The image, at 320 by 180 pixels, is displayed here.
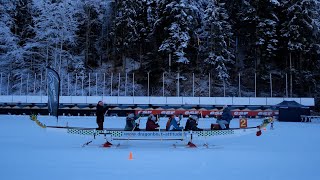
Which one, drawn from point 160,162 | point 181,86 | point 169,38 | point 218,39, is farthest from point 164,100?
point 160,162

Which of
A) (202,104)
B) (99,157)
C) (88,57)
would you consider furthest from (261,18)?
(99,157)

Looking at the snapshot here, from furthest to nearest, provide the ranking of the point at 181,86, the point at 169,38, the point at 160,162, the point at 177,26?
the point at 181,86 → the point at 169,38 → the point at 177,26 → the point at 160,162

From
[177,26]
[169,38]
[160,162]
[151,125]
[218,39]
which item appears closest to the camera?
[160,162]

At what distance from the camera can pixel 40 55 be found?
4822 cm

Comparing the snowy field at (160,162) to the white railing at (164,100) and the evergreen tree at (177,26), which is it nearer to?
the white railing at (164,100)

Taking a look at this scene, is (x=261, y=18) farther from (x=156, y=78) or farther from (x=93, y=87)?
(x=93, y=87)

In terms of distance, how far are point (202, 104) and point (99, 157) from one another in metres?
27.3

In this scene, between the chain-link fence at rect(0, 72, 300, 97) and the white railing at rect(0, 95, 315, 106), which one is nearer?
the white railing at rect(0, 95, 315, 106)

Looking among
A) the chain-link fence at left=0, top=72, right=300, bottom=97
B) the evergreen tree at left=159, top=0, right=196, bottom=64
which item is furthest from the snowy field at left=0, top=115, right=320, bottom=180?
the chain-link fence at left=0, top=72, right=300, bottom=97

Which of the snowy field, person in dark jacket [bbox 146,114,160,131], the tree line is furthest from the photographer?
the tree line

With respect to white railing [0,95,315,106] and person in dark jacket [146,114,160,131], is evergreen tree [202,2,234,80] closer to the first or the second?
white railing [0,95,315,106]

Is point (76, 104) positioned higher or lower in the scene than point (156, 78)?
lower

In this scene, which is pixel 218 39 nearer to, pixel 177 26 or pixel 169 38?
pixel 177 26

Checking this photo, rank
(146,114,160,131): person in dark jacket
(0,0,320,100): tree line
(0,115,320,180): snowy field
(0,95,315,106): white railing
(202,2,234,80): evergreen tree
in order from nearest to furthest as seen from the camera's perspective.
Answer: (0,115,320,180): snowy field → (146,114,160,131): person in dark jacket → (0,95,315,106): white railing → (202,2,234,80): evergreen tree → (0,0,320,100): tree line
